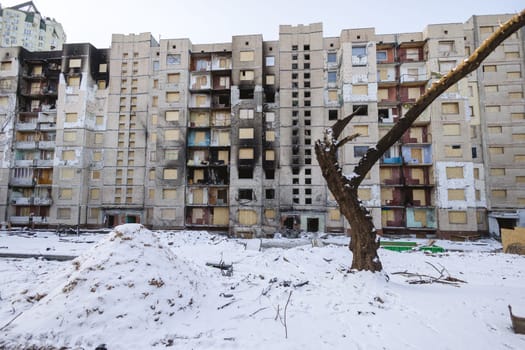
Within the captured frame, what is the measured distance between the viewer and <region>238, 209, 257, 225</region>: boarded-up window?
31.9m

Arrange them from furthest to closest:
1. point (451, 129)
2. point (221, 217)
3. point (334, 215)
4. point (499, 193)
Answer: point (221, 217) → point (499, 193) → point (334, 215) → point (451, 129)

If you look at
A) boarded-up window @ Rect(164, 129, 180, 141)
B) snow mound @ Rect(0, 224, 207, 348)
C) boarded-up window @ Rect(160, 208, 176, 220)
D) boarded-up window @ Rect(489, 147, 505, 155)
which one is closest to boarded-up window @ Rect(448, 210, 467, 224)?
boarded-up window @ Rect(489, 147, 505, 155)

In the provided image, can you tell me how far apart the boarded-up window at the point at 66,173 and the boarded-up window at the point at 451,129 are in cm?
4828

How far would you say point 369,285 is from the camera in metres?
8.16

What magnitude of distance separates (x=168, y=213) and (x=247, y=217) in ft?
33.7

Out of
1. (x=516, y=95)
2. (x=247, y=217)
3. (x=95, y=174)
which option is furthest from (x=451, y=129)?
(x=95, y=174)

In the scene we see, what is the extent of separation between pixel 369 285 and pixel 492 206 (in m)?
35.4

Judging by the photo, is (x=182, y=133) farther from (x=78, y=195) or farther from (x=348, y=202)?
(x=348, y=202)

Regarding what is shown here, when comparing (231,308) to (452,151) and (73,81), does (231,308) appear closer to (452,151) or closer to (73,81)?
(452,151)

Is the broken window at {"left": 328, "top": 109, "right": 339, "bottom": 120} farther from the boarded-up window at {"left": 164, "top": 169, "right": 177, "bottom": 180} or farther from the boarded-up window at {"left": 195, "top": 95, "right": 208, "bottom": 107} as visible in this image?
the boarded-up window at {"left": 164, "top": 169, "right": 177, "bottom": 180}

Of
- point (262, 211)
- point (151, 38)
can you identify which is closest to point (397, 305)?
point (262, 211)

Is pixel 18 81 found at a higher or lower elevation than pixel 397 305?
higher

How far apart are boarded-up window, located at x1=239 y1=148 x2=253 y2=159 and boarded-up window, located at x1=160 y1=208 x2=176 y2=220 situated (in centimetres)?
1123

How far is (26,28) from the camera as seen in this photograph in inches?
3226
